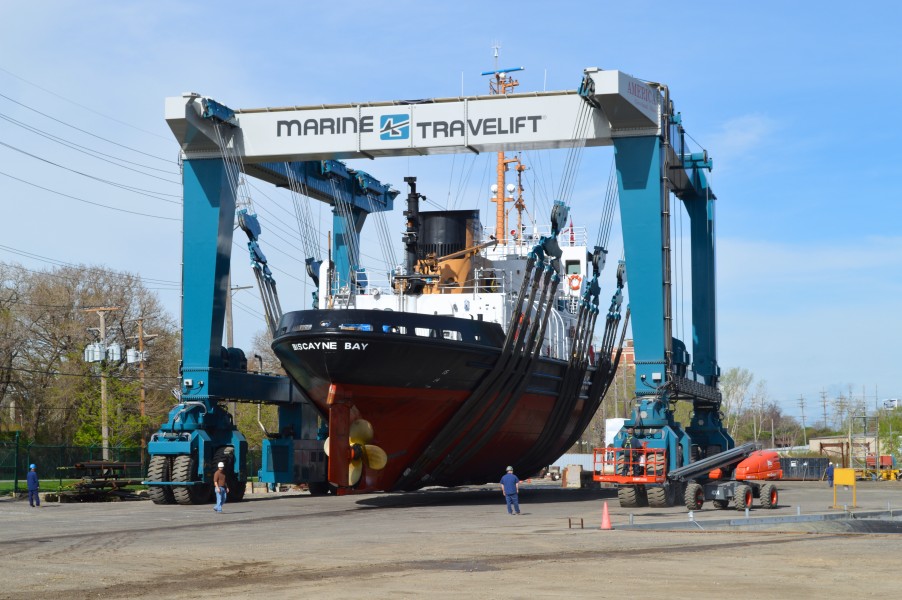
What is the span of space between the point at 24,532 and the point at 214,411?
476 inches

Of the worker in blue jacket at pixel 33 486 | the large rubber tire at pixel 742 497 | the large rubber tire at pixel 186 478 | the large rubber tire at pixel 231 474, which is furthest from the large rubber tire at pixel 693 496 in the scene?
the worker in blue jacket at pixel 33 486

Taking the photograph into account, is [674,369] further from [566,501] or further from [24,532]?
[24,532]

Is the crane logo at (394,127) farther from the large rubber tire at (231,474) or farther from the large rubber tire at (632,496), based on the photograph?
the large rubber tire at (632,496)

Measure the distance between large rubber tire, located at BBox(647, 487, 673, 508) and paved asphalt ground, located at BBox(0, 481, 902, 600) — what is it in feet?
2.71

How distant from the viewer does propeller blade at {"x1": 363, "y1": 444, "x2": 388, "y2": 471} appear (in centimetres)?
3025

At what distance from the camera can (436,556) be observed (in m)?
16.6

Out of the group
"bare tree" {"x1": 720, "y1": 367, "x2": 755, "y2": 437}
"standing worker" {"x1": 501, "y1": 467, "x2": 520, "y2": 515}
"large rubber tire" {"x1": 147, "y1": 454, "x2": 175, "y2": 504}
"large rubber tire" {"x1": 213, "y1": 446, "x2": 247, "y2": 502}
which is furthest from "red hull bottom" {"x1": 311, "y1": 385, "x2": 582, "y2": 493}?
"bare tree" {"x1": 720, "y1": 367, "x2": 755, "y2": 437}

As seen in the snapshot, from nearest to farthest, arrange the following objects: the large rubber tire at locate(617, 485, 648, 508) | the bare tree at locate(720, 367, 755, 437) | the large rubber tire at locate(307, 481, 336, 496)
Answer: the large rubber tire at locate(617, 485, 648, 508), the large rubber tire at locate(307, 481, 336, 496), the bare tree at locate(720, 367, 755, 437)

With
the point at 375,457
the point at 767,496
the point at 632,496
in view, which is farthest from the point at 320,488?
the point at 767,496

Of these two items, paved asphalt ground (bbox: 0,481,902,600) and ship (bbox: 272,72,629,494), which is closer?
paved asphalt ground (bbox: 0,481,902,600)

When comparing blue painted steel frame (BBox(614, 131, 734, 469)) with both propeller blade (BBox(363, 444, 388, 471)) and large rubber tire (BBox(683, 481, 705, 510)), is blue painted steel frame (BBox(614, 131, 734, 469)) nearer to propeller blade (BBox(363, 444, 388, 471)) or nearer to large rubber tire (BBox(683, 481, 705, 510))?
large rubber tire (BBox(683, 481, 705, 510))

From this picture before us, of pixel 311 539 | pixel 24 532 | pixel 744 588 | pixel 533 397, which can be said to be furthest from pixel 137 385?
pixel 744 588

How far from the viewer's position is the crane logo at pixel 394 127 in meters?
33.6

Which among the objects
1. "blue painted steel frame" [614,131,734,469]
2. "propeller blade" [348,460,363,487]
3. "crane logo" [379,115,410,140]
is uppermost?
"crane logo" [379,115,410,140]
